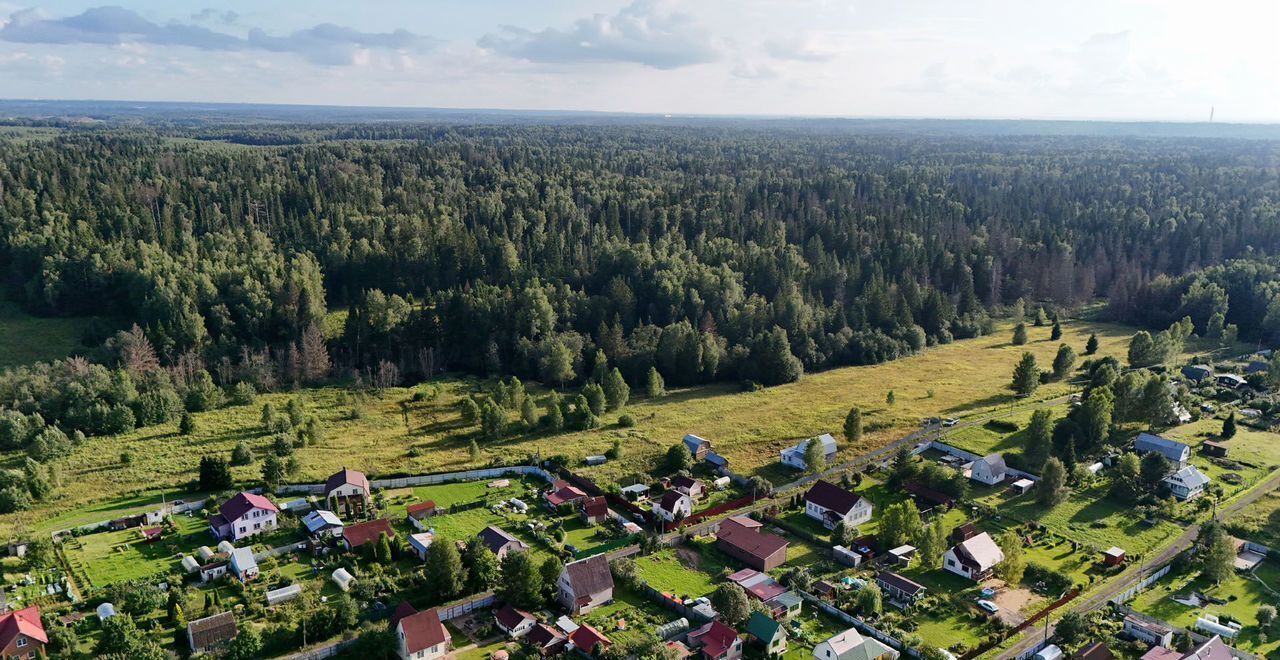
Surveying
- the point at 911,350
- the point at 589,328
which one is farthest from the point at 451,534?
→ the point at 911,350

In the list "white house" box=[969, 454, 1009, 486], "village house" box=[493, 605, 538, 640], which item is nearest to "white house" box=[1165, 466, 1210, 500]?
"white house" box=[969, 454, 1009, 486]

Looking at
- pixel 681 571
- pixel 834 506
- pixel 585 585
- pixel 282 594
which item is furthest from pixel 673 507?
pixel 282 594

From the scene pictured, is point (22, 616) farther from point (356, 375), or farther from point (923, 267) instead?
point (923, 267)

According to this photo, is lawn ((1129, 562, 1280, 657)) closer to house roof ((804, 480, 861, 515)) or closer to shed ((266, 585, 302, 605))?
house roof ((804, 480, 861, 515))

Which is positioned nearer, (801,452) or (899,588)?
(899,588)

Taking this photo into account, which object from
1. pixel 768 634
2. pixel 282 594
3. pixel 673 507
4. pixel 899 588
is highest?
pixel 673 507

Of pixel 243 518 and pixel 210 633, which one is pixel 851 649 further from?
pixel 243 518
